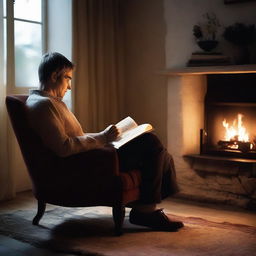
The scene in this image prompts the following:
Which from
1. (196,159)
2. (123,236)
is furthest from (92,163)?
(196,159)

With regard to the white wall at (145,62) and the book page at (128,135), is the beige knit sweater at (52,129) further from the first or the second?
the white wall at (145,62)

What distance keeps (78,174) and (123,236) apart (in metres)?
0.44

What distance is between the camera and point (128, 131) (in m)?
2.89

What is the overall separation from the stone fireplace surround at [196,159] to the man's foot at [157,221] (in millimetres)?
782

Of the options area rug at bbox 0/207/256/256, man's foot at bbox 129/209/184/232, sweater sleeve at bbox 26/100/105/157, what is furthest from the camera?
man's foot at bbox 129/209/184/232

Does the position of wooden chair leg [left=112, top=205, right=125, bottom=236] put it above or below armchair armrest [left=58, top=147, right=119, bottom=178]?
below

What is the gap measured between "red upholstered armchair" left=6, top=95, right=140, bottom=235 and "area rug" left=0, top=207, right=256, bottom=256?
0.53ft

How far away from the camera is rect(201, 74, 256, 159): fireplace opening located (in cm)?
354

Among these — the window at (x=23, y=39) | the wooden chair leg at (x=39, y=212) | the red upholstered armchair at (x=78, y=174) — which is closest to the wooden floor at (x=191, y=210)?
the wooden chair leg at (x=39, y=212)

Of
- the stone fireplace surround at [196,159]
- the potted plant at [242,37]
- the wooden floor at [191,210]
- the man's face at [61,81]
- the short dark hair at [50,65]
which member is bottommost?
the wooden floor at [191,210]

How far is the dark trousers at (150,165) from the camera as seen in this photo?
2811mm

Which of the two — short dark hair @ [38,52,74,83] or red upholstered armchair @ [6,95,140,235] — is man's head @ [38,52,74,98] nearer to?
short dark hair @ [38,52,74,83]

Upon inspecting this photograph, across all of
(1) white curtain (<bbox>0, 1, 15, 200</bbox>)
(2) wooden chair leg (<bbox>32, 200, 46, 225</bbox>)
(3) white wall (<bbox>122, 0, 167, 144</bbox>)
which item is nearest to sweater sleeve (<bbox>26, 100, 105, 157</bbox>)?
(2) wooden chair leg (<bbox>32, 200, 46, 225</bbox>)

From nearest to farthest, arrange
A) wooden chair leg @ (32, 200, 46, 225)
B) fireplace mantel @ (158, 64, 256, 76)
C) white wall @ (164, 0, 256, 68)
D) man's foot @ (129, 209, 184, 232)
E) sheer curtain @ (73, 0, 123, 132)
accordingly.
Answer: man's foot @ (129, 209, 184, 232) → wooden chair leg @ (32, 200, 46, 225) → fireplace mantel @ (158, 64, 256, 76) → white wall @ (164, 0, 256, 68) → sheer curtain @ (73, 0, 123, 132)
